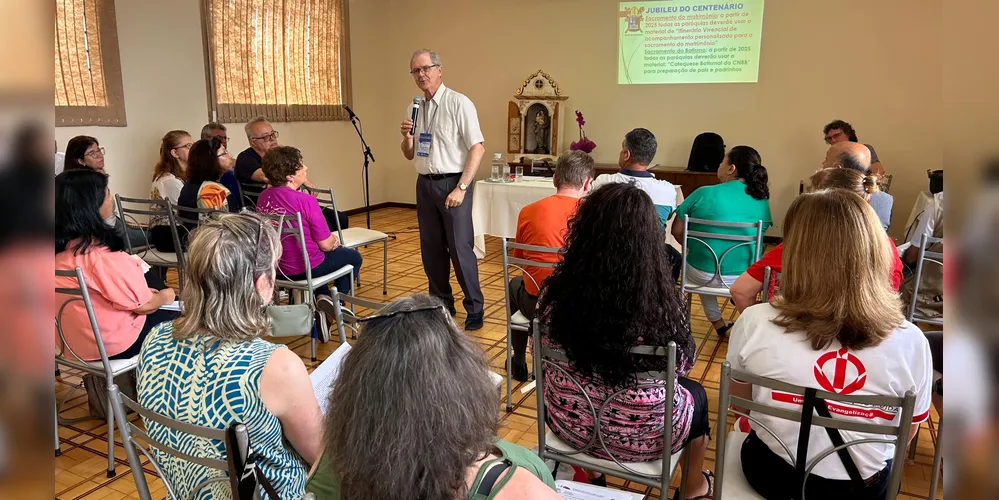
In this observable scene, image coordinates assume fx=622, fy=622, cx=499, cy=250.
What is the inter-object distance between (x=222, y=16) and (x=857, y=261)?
19.1 ft

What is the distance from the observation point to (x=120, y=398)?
3.97 feet

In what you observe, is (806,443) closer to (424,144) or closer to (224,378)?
(224,378)

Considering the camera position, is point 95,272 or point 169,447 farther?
point 95,272

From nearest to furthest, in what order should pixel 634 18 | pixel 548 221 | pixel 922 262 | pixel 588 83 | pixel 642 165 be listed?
pixel 922 262, pixel 548 221, pixel 642 165, pixel 634 18, pixel 588 83

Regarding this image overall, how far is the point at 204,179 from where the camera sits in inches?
147

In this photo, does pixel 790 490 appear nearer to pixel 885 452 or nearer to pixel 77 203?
pixel 885 452

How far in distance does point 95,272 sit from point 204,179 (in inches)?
69.2

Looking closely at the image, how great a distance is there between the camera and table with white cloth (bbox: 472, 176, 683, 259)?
4.49 m

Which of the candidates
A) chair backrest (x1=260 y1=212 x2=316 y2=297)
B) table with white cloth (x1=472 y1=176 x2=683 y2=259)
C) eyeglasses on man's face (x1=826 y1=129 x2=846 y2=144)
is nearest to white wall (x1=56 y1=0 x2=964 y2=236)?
eyeglasses on man's face (x1=826 y1=129 x2=846 y2=144)

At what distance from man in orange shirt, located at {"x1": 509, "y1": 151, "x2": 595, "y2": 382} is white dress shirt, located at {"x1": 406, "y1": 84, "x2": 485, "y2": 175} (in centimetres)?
93

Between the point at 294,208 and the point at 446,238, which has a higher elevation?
the point at 294,208

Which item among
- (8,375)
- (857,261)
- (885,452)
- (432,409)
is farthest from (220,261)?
(885,452)

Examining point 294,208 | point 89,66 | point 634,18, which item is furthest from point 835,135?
point 89,66

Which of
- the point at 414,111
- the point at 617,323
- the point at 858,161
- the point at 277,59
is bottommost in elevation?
the point at 617,323
